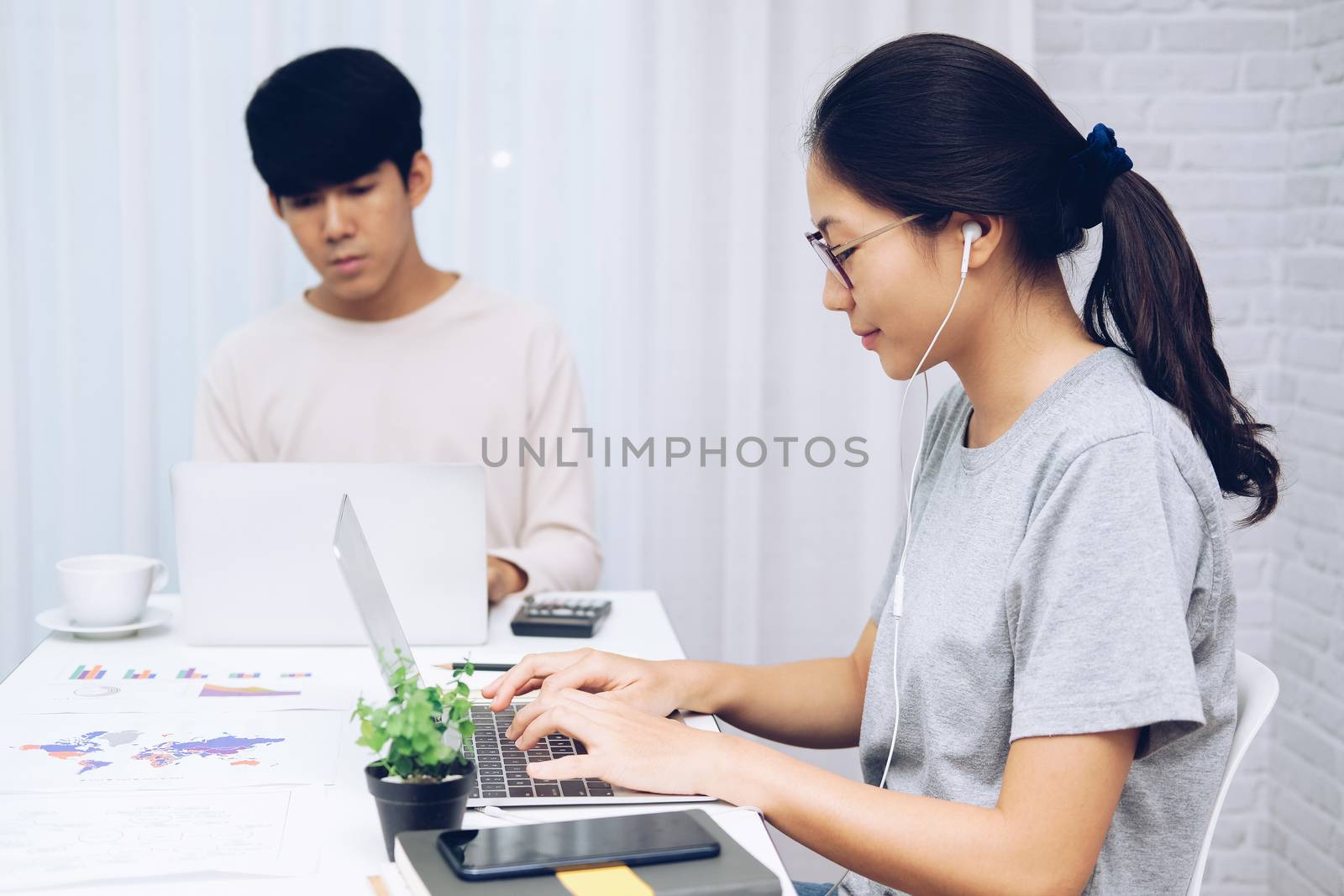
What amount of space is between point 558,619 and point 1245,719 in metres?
0.81

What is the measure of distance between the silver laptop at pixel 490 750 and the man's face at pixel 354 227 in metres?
0.93

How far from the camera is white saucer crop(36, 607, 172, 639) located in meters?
1.53

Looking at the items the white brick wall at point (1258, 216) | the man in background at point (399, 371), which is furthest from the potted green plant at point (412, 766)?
the white brick wall at point (1258, 216)

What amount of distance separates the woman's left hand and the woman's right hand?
0.13 meters

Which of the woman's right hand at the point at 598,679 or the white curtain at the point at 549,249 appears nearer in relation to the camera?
the woman's right hand at the point at 598,679

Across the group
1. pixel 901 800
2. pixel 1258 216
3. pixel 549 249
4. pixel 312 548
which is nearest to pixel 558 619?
pixel 312 548

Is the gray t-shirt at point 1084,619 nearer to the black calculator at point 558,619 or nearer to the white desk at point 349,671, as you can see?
the white desk at point 349,671

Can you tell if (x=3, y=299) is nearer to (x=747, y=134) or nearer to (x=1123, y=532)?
(x=747, y=134)

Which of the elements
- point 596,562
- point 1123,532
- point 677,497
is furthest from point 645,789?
point 677,497

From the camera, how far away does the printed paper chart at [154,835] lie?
0.89 metres

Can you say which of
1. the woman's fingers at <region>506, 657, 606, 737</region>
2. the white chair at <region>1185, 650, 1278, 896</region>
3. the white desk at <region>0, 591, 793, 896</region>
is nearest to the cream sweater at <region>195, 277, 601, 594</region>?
the white desk at <region>0, 591, 793, 896</region>

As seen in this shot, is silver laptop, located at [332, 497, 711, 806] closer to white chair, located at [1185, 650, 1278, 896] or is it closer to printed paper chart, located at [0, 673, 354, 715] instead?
printed paper chart, located at [0, 673, 354, 715]

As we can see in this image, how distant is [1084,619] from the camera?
96 centimetres

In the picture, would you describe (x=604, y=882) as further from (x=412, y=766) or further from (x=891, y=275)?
(x=891, y=275)
